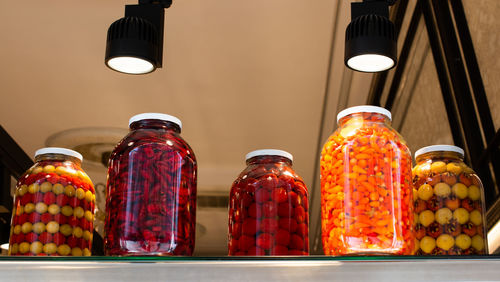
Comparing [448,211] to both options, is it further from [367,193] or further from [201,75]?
[201,75]

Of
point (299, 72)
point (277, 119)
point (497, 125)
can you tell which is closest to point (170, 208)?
point (497, 125)

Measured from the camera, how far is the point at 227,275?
0.52 m

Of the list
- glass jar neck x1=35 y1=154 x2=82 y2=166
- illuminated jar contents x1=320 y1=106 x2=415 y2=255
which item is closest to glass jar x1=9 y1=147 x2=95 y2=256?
glass jar neck x1=35 y1=154 x2=82 y2=166

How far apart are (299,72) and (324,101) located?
272mm

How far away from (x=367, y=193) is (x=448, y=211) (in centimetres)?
15

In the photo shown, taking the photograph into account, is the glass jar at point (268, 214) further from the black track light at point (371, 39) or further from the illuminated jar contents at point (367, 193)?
the black track light at point (371, 39)

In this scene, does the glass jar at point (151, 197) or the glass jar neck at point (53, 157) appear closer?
the glass jar at point (151, 197)

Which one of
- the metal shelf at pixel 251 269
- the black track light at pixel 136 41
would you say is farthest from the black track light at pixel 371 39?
the metal shelf at pixel 251 269

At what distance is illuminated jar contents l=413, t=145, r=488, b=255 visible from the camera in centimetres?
71

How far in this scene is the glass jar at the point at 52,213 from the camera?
750mm

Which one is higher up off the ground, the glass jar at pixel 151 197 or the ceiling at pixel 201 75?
the ceiling at pixel 201 75

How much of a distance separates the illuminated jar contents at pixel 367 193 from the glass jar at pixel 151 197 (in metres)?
0.17

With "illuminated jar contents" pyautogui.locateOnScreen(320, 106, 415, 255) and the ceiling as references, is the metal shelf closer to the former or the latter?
"illuminated jar contents" pyautogui.locateOnScreen(320, 106, 415, 255)

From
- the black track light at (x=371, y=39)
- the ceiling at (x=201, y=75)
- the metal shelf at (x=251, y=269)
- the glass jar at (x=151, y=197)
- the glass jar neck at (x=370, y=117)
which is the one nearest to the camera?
the metal shelf at (x=251, y=269)
